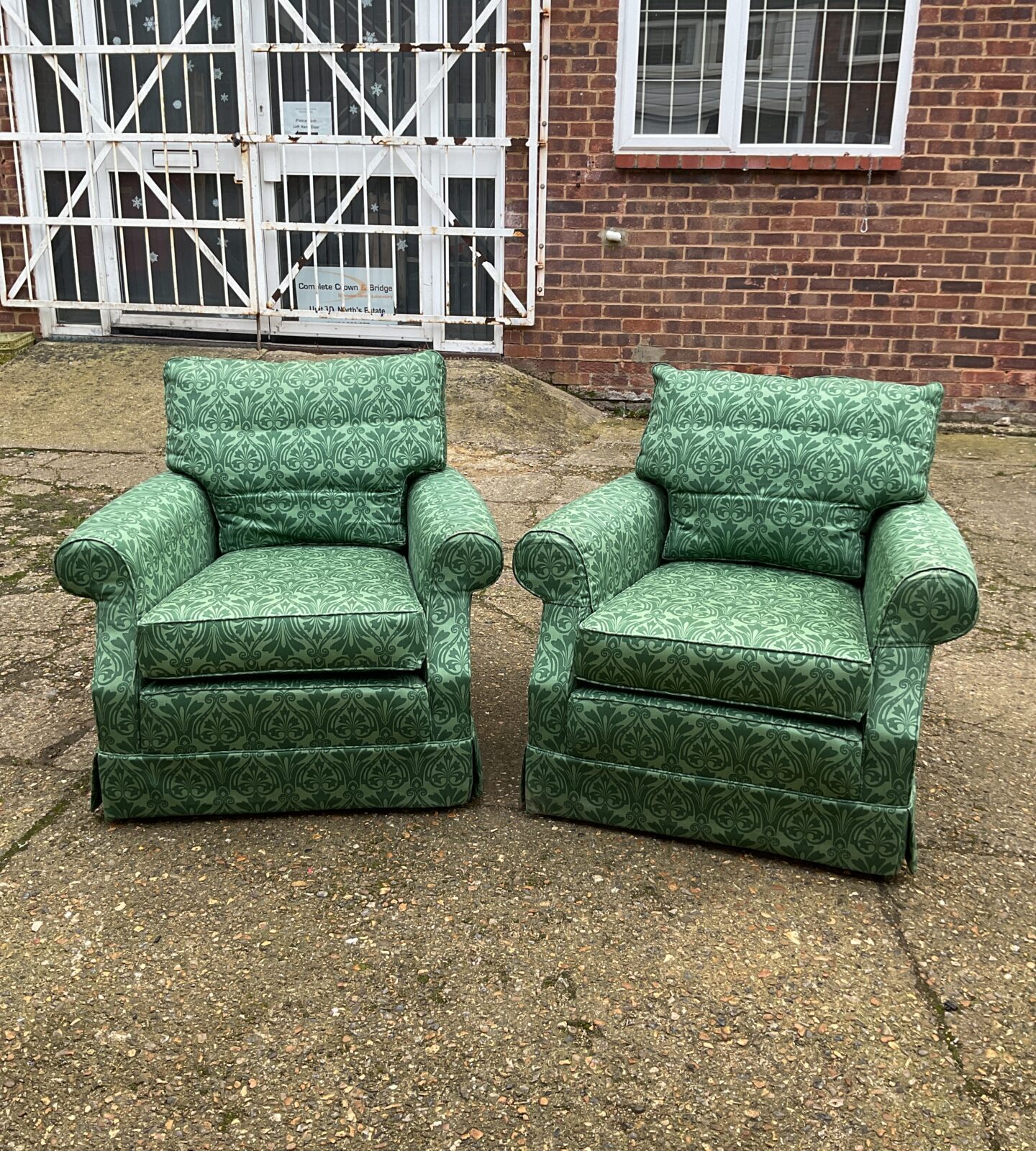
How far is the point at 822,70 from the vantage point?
5.51m

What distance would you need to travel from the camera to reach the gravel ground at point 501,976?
5.28 feet

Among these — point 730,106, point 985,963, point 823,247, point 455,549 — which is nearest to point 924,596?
point 985,963

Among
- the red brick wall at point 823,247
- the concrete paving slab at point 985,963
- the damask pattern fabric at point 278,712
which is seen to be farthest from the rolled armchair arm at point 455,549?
the red brick wall at point 823,247

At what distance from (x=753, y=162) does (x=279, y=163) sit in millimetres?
2432

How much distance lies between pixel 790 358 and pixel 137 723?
14.7ft

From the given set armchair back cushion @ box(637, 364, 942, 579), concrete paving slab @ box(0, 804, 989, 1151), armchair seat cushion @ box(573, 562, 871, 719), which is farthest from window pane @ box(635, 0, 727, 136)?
concrete paving slab @ box(0, 804, 989, 1151)

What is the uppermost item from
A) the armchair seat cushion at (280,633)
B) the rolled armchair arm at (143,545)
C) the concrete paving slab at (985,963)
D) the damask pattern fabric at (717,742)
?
the rolled armchair arm at (143,545)

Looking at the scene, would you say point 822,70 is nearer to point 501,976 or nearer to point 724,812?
point 724,812

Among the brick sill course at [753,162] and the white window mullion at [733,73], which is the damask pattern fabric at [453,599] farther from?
the white window mullion at [733,73]

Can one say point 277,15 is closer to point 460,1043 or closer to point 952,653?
point 952,653

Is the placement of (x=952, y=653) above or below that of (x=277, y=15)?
below

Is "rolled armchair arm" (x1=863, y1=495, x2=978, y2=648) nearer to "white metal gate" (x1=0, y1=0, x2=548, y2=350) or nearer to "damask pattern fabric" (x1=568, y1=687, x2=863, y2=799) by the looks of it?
"damask pattern fabric" (x1=568, y1=687, x2=863, y2=799)

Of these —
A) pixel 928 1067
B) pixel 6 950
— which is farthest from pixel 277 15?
pixel 928 1067

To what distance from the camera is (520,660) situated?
10.3 ft
